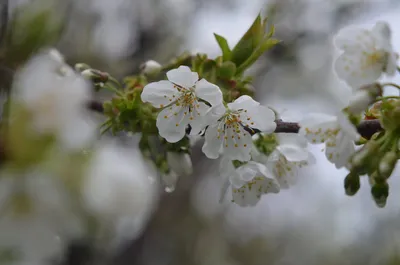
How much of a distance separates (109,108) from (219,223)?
765cm

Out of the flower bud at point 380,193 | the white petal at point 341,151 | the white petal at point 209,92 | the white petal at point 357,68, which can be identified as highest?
the white petal at point 357,68

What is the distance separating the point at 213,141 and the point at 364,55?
1.20ft

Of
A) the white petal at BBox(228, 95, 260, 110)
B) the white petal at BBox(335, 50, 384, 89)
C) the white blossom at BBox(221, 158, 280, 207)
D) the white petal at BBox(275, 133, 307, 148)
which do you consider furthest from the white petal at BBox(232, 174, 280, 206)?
the white petal at BBox(335, 50, 384, 89)

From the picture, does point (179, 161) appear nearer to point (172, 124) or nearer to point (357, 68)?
point (172, 124)

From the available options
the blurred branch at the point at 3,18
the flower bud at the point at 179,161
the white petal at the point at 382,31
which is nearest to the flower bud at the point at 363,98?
the white petal at the point at 382,31

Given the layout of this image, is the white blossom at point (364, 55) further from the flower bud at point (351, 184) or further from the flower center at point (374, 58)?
the flower bud at point (351, 184)

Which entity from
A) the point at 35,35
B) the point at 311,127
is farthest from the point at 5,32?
the point at 311,127

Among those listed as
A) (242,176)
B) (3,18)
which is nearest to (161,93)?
(242,176)

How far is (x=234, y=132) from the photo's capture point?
1009 mm

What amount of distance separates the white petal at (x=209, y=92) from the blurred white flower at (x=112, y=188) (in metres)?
0.27

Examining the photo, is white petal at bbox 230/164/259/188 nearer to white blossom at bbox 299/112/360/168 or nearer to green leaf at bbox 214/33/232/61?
white blossom at bbox 299/112/360/168

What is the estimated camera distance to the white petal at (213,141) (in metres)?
1.00

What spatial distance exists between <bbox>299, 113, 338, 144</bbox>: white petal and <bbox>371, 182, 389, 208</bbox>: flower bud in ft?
0.53

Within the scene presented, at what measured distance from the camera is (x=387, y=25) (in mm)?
836
